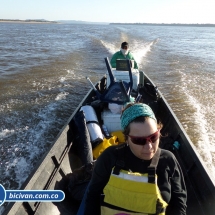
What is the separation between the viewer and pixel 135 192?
185 centimetres

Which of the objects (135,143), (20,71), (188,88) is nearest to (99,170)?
(135,143)

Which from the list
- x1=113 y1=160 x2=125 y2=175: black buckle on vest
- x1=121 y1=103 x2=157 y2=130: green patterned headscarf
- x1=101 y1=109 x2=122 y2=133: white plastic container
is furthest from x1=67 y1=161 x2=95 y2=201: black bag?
x1=121 y1=103 x2=157 y2=130: green patterned headscarf

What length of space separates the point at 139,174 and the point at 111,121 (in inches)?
104

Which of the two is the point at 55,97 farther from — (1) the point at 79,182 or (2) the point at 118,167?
(2) the point at 118,167

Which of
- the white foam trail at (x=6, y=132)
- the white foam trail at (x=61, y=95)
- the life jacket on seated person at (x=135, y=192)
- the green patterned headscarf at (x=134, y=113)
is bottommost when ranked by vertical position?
the white foam trail at (x=61, y=95)

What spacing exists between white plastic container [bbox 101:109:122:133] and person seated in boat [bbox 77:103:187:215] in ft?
8.06

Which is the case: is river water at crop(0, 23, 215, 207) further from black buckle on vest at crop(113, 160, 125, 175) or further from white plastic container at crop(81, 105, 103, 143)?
black buckle on vest at crop(113, 160, 125, 175)

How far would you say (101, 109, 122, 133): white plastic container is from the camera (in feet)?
14.7

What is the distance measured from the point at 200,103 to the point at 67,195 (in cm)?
696

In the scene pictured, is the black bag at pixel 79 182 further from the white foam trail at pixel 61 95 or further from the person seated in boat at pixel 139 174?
the white foam trail at pixel 61 95

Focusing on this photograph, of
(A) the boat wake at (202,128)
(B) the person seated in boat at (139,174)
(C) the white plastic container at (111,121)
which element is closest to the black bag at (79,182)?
(B) the person seated in boat at (139,174)

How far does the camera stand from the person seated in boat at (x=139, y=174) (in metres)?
1.80

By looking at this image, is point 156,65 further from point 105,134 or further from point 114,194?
point 114,194

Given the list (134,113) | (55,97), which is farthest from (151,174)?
(55,97)
